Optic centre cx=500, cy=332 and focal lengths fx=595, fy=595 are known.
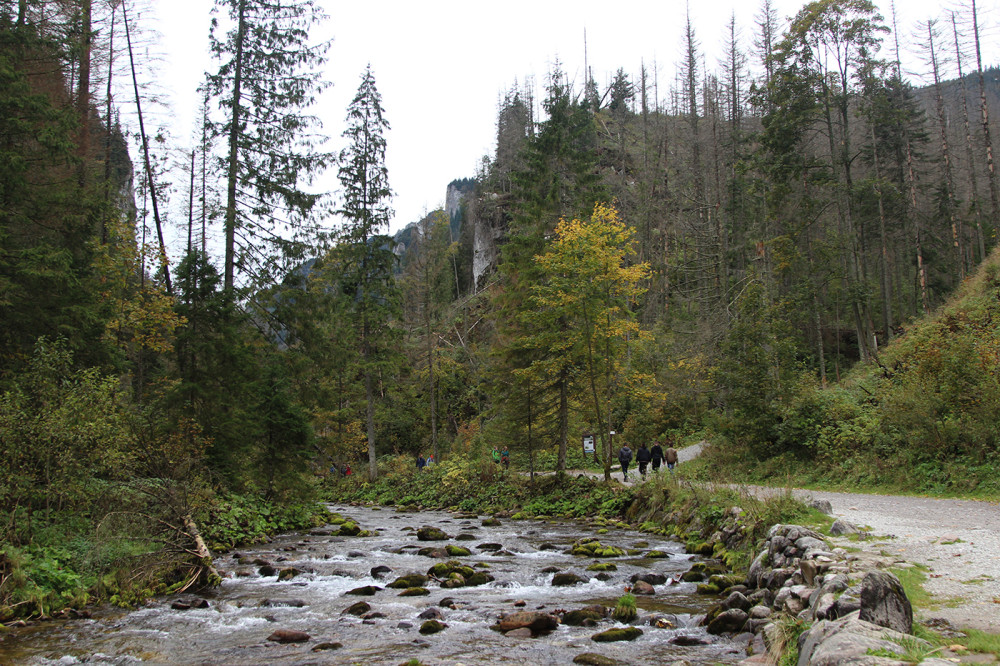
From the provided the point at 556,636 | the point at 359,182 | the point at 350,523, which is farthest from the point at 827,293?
the point at 556,636

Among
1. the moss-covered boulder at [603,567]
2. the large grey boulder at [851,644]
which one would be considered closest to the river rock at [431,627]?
the moss-covered boulder at [603,567]

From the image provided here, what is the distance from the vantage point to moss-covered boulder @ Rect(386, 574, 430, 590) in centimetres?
1092

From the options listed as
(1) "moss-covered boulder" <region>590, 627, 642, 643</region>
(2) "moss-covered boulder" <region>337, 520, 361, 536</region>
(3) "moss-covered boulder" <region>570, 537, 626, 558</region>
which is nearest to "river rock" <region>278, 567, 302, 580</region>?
(2) "moss-covered boulder" <region>337, 520, 361, 536</region>

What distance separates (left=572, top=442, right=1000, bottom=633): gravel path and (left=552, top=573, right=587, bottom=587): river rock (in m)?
4.38

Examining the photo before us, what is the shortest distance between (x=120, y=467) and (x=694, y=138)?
32731 mm

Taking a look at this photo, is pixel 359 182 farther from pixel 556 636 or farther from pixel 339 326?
pixel 556 636

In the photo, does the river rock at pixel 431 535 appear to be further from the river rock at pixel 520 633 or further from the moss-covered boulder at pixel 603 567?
the river rock at pixel 520 633

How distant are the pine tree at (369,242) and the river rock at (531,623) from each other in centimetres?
2196

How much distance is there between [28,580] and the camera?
9.00 meters

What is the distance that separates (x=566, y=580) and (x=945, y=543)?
5.78 m

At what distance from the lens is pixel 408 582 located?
1095 centimetres

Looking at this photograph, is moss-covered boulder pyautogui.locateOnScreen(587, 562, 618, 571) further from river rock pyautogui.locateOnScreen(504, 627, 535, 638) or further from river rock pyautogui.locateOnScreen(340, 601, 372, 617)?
river rock pyautogui.locateOnScreen(340, 601, 372, 617)

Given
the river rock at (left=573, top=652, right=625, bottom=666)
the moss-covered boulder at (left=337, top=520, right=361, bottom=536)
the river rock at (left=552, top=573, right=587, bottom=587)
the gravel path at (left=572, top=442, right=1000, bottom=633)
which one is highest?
the gravel path at (left=572, top=442, right=1000, bottom=633)

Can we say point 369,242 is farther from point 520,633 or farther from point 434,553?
point 520,633
